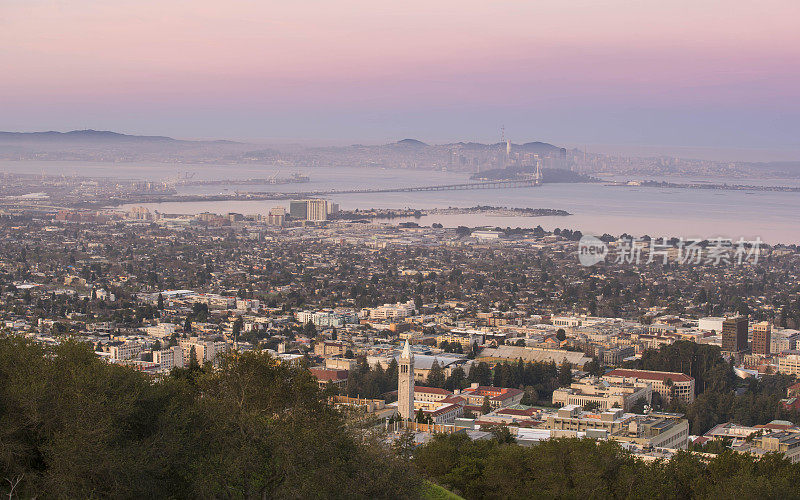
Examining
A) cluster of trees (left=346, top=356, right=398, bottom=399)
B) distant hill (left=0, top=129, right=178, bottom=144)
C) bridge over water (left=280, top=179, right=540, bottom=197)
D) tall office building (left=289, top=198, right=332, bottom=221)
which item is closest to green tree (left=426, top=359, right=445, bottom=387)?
cluster of trees (left=346, top=356, right=398, bottom=399)

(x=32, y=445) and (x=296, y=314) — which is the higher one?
(x=32, y=445)

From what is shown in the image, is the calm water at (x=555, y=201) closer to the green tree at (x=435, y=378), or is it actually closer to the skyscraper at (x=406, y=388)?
the green tree at (x=435, y=378)

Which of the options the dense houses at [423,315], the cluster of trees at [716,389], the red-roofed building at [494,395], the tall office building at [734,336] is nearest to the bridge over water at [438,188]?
the dense houses at [423,315]

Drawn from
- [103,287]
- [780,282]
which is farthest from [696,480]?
[780,282]

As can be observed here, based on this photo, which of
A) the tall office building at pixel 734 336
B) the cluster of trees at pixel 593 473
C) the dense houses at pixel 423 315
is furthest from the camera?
the tall office building at pixel 734 336

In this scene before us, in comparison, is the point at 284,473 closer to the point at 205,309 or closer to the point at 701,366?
the point at 701,366

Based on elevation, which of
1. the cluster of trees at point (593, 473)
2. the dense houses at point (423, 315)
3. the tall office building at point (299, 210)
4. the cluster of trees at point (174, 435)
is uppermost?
the cluster of trees at point (174, 435)
